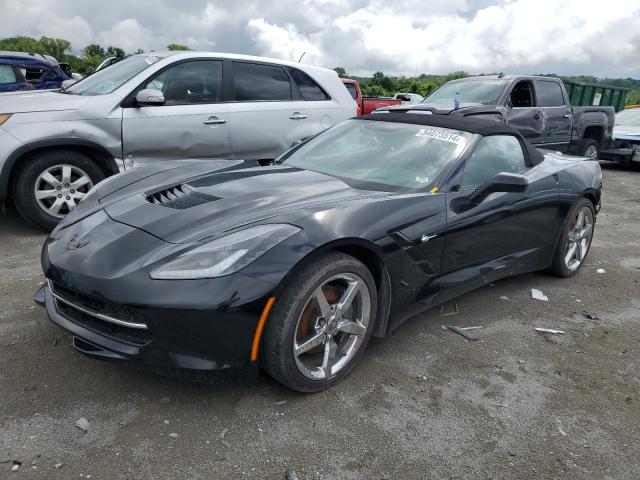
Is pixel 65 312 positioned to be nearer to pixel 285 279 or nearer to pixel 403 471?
pixel 285 279

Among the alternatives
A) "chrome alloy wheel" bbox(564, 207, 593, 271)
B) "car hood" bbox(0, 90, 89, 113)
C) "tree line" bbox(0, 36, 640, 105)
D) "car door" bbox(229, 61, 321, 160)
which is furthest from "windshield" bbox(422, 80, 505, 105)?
"tree line" bbox(0, 36, 640, 105)

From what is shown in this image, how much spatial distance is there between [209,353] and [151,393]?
0.52 metres

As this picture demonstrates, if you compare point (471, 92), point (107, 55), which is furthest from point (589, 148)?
point (107, 55)

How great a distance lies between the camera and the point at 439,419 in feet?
7.91

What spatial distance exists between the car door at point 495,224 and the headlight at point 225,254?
3.88 ft

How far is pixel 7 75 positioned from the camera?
8578mm

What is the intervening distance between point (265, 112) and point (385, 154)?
275 cm

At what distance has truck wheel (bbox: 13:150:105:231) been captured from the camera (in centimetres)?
462

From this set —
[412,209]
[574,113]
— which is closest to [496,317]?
[412,209]

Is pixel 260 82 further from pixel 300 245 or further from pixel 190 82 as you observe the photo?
pixel 300 245

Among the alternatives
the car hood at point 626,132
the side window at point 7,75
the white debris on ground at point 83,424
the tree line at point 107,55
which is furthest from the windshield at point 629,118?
the tree line at point 107,55

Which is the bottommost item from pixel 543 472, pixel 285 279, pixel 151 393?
pixel 543 472

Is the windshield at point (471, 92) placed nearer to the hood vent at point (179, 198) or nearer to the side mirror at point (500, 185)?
the side mirror at point (500, 185)

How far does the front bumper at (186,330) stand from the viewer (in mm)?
2092
